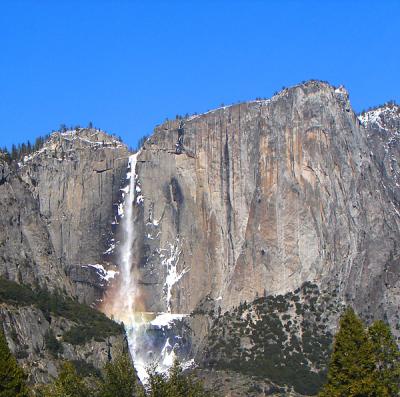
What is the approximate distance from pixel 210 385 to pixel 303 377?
13286 millimetres

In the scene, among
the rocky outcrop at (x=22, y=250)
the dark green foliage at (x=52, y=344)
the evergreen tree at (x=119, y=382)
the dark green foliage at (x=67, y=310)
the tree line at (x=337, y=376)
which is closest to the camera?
the tree line at (x=337, y=376)

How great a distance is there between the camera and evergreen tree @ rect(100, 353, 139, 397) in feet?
350

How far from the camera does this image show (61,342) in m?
177

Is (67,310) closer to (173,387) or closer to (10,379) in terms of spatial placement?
→ (173,387)

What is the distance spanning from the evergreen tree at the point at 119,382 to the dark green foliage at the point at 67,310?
65801 mm

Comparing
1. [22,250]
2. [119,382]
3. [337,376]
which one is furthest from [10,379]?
[22,250]

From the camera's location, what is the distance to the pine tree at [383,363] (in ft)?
339

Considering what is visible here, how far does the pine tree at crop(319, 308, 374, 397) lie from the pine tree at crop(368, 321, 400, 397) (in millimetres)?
764

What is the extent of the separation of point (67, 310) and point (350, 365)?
8911 centimetres

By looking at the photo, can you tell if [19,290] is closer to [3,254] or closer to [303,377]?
[3,254]

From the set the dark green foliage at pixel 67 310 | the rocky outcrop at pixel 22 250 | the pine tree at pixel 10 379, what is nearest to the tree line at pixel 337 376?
the pine tree at pixel 10 379

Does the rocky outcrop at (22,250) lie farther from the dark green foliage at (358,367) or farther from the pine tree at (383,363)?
the dark green foliage at (358,367)

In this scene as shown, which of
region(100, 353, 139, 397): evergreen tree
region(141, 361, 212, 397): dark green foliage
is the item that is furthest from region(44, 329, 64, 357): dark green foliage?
region(141, 361, 212, 397): dark green foliage

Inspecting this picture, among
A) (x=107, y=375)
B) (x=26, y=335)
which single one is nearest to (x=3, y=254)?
(x=26, y=335)
